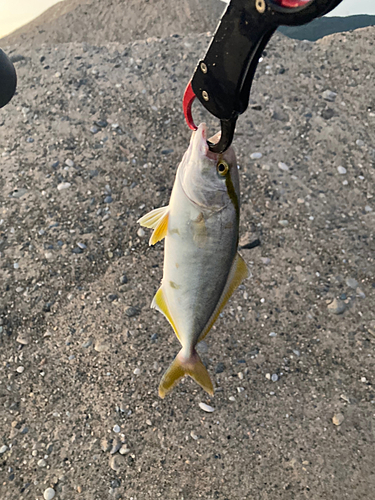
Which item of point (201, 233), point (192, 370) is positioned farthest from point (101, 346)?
point (201, 233)

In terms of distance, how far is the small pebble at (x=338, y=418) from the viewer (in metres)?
3.06

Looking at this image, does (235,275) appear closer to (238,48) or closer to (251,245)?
(238,48)

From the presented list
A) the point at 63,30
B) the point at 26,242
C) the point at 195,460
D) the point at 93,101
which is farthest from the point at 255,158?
the point at 63,30

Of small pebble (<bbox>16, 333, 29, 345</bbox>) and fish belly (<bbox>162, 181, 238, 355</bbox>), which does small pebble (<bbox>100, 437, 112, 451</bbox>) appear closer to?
small pebble (<bbox>16, 333, 29, 345</bbox>)

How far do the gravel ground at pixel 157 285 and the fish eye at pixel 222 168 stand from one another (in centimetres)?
204

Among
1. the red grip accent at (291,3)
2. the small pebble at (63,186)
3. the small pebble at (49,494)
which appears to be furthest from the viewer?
the small pebble at (63,186)

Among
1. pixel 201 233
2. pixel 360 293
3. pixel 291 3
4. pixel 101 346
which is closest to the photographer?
pixel 291 3

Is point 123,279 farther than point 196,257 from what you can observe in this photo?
Yes

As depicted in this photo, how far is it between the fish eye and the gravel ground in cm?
204

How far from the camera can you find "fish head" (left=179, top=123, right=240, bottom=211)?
5.45 feet

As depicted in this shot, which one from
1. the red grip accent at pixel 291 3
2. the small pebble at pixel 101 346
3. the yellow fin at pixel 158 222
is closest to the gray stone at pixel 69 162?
the small pebble at pixel 101 346

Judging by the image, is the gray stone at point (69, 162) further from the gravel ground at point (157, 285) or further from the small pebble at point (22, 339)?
the small pebble at point (22, 339)

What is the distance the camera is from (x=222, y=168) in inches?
66.1

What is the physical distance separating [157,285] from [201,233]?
1952 mm
